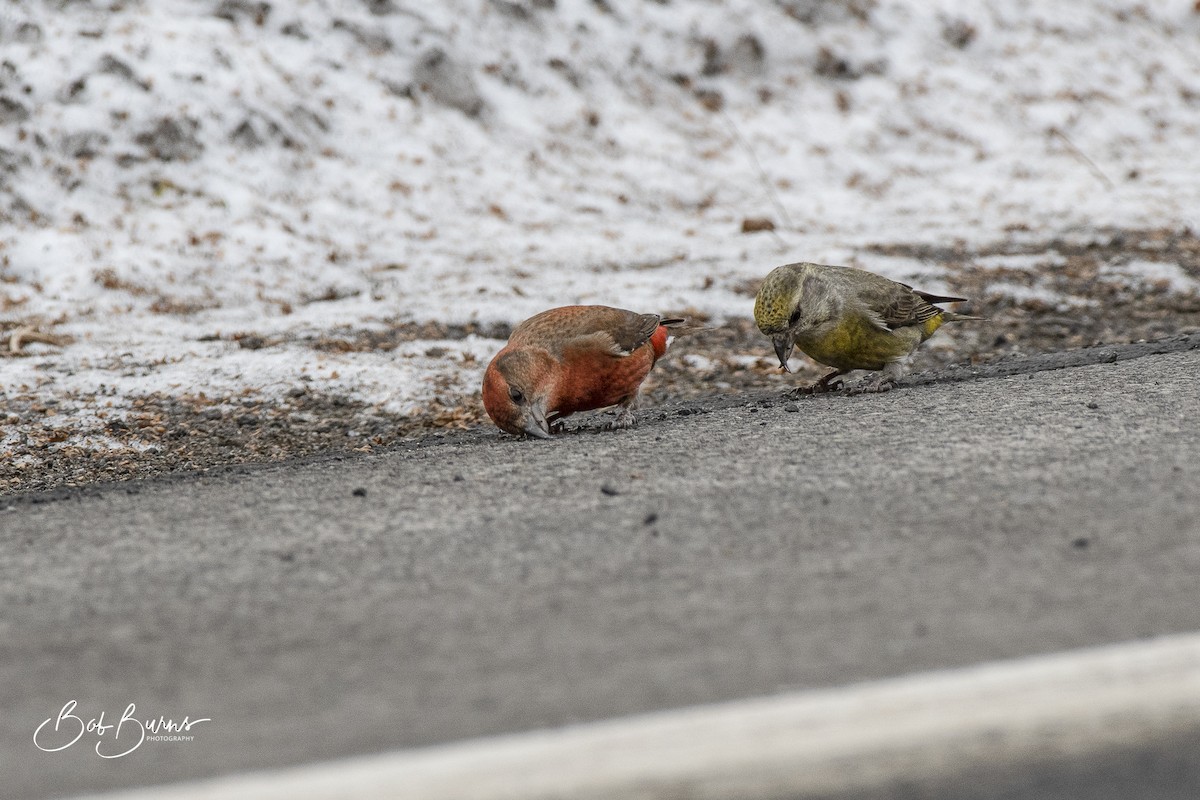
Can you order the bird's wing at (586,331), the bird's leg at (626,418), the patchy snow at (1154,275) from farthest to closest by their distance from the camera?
the patchy snow at (1154,275) < the bird's leg at (626,418) < the bird's wing at (586,331)

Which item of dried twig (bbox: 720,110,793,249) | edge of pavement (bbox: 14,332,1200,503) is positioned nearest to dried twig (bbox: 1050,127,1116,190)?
dried twig (bbox: 720,110,793,249)

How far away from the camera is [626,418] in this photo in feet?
17.9

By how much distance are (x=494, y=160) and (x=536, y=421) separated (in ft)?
20.4

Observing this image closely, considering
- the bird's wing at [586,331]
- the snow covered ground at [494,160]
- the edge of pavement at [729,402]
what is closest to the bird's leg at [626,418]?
the edge of pavement at [729,402]

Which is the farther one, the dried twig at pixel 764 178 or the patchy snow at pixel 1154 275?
the dried twig at pixel 764 178

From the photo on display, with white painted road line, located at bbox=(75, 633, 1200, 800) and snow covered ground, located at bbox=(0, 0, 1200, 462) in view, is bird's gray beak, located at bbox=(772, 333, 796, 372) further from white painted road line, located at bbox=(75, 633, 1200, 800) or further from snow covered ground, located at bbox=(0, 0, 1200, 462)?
white painted road line, located at bbox=(75, 633, 1200, 800)

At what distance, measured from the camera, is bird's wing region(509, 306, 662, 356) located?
5.16 meters

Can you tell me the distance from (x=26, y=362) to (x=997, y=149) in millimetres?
8971

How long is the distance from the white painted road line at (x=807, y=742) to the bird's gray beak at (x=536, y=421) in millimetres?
2618

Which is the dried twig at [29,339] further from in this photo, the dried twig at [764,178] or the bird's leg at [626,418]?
the dried twig at [764,178]

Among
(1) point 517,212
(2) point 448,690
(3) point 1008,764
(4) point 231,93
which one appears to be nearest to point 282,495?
(2) point 448,690

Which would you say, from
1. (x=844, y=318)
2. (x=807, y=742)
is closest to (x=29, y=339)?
(x=844, y=318)

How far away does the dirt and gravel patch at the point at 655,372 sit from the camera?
5.62 m

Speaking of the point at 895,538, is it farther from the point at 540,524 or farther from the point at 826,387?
the point at 826,387
